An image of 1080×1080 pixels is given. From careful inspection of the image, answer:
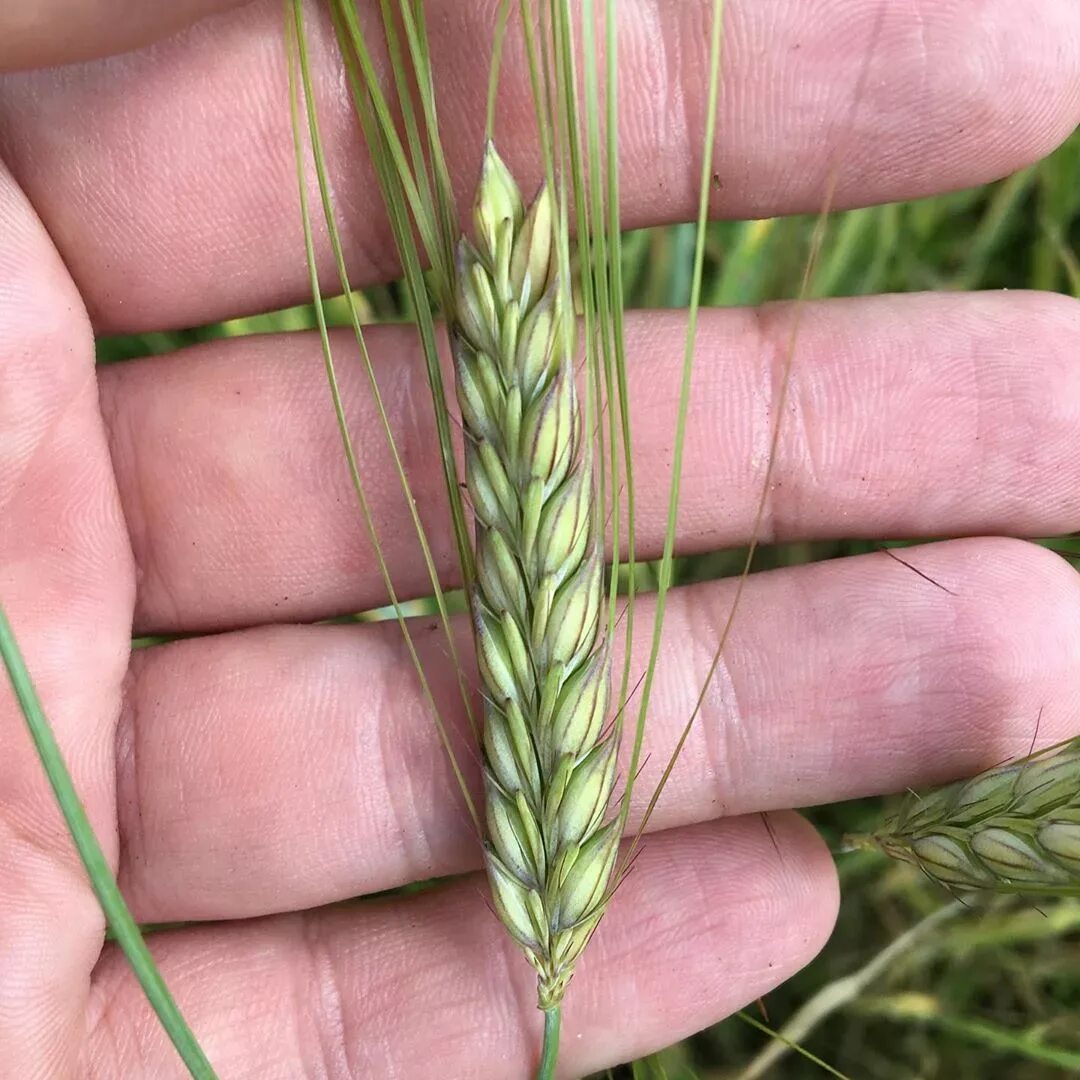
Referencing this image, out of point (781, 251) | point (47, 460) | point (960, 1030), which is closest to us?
point (47, 460)

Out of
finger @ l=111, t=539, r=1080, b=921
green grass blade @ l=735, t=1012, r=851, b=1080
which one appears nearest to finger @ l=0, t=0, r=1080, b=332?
finger @ l=111, t=539, r=1080, b=921

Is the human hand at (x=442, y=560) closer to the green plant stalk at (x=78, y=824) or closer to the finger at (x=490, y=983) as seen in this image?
the finger at (x=490, y=983)

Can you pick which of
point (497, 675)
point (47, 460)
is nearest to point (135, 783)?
point (47, 460)

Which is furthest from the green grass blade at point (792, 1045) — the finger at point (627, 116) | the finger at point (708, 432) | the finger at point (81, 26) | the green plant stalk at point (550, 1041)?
the finger at point (81, 26)

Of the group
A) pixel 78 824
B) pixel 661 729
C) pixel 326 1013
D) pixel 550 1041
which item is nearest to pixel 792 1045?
pixel 550 1041

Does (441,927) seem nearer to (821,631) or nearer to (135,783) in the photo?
(135,783)

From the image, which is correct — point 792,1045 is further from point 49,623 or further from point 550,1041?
point 49,623
